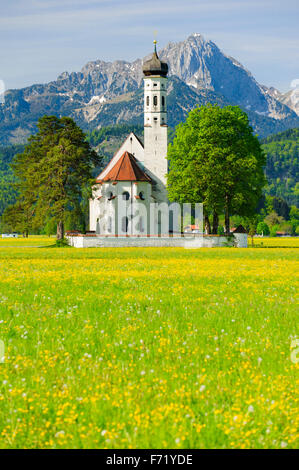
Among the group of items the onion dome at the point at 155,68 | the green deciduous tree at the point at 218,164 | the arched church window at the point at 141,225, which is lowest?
the arched church window at the point at 141,225

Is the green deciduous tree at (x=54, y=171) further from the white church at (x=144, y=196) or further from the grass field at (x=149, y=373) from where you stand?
the grass field at (x=149, y=373)

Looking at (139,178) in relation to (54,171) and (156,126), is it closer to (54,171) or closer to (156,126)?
(156,126)

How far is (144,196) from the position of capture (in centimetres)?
8031

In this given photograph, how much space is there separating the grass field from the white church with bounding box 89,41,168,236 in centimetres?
6179

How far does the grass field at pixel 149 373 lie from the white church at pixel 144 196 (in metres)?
49.0

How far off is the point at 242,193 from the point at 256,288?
43.8 m

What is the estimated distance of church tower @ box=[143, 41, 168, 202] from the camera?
84188 mm

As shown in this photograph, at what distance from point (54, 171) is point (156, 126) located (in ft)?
76.5

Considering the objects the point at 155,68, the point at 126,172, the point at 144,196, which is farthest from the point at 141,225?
the point at 155,68

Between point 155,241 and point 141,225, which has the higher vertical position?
point 141,225

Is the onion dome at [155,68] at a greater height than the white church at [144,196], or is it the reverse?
the onion dome at [155,68]

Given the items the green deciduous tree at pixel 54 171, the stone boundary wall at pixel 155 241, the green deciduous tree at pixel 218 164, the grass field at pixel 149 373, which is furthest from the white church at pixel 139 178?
the grass field at pixel 149 373

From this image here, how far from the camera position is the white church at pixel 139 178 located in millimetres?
78188
